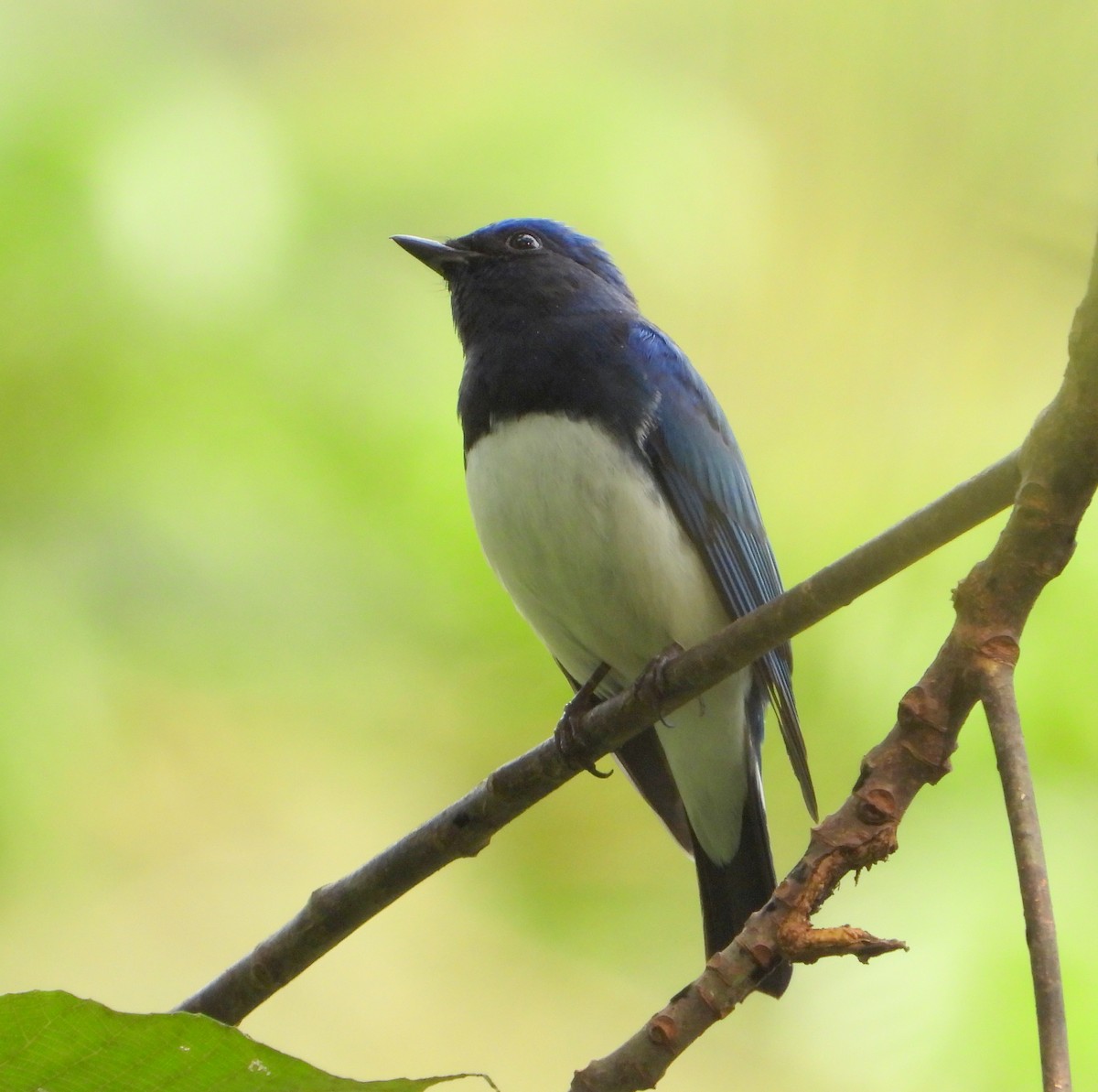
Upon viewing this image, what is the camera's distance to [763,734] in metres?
4.40

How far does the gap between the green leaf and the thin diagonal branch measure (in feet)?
2.04

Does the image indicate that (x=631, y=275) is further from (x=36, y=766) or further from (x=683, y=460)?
(x=36, y=766)

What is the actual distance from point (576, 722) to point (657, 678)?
1.37ft

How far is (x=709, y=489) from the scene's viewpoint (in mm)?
3982

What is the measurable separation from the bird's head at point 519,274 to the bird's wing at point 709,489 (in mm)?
350

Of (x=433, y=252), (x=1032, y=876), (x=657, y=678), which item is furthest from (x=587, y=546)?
(x=1032, y=876)

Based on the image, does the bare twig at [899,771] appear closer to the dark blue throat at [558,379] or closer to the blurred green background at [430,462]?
the blurred green background at [430,462]

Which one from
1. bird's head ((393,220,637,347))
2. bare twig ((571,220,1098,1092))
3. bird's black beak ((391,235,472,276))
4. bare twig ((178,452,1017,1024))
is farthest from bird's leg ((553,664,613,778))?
bird's black beak ((391,235,472,276))

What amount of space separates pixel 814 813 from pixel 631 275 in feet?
7.96

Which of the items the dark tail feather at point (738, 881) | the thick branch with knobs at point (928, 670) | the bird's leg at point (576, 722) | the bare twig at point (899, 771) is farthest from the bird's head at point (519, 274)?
the bare twig at point (899, 771)

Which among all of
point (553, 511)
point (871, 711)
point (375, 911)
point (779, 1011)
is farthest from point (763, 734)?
point (375, 911)

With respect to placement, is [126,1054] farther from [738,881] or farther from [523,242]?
[523,242]

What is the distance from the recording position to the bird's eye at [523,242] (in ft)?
15.3

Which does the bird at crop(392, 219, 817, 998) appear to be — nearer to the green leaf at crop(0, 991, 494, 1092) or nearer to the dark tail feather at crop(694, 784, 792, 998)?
the dark tail feather at crop(694, 784, 792, 998)
